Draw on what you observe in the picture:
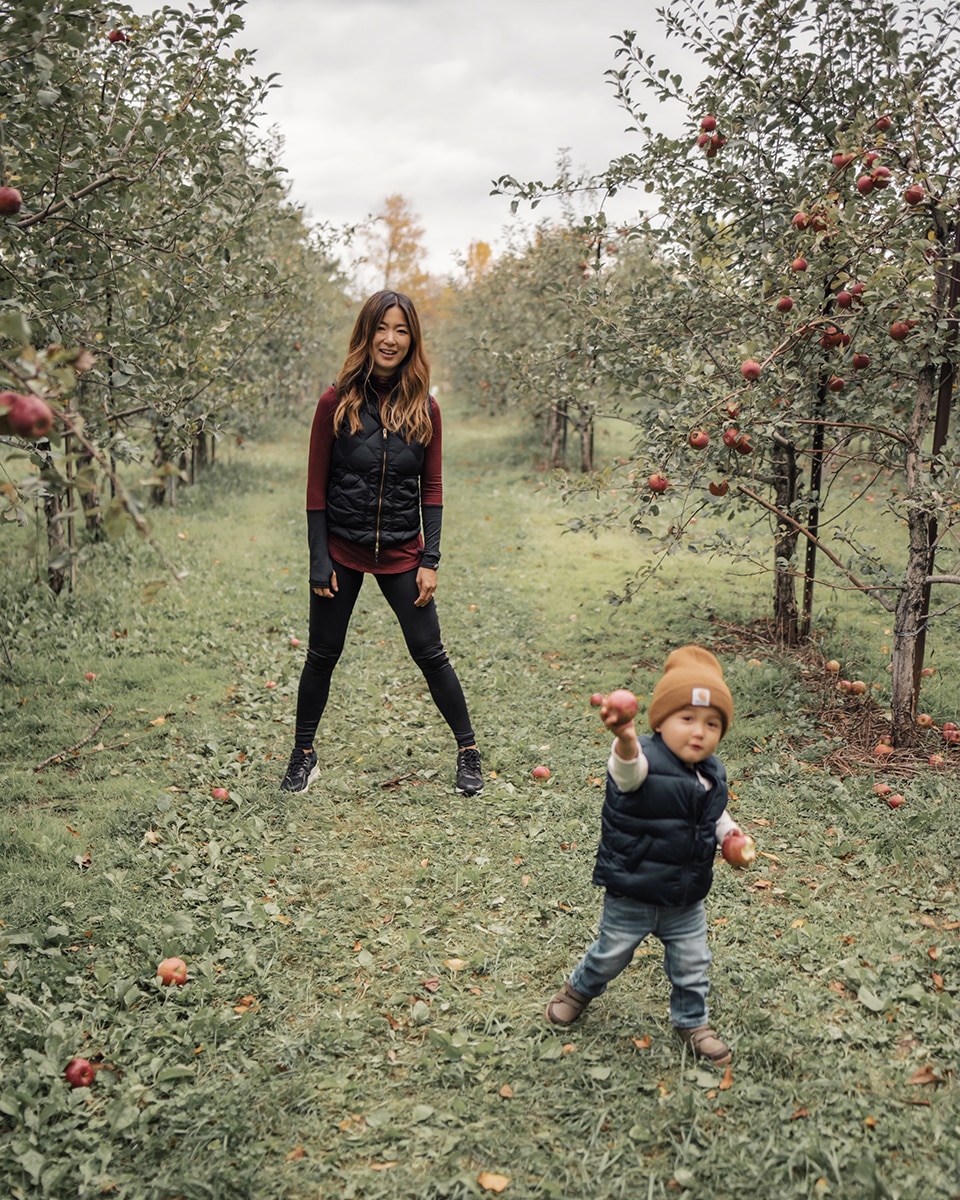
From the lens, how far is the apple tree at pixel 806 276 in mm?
4195

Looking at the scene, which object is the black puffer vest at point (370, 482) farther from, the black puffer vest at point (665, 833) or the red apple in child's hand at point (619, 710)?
the red apple in child's hand at point (619, 710)

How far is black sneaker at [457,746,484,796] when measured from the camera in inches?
180

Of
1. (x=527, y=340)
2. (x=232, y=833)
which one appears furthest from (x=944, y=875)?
(x=527, y=340)

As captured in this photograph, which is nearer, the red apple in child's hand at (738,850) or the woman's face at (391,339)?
the red apple in child's hand at (738,850)

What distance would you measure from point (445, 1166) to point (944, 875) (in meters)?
2.32

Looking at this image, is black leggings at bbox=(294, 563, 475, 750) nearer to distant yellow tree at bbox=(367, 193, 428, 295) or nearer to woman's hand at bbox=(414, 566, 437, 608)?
woman's hand at bbox=(414, 566, 437, 608)

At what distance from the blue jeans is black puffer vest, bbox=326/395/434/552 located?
2153 millimetres

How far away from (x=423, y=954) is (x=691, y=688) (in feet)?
5.04

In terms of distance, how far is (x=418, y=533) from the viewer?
14.4 feet

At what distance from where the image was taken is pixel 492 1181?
2287 mm

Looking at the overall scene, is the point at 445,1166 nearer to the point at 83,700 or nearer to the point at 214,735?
the point at 214,735

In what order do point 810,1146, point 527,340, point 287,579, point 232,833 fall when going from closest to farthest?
point 810,1146 < point 232,833 < point 287,579 < point 527,340

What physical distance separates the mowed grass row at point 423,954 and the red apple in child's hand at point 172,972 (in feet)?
0.16

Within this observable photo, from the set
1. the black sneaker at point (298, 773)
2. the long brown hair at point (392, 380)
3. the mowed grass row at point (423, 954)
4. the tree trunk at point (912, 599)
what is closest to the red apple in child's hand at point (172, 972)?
the mowed grass row at point (423, 954)
